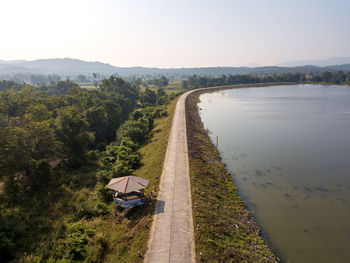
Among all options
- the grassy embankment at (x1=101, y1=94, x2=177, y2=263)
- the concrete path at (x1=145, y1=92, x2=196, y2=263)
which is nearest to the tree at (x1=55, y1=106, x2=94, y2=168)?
the concrete path at (x1=145, y1=92, x2=196, y2=263)

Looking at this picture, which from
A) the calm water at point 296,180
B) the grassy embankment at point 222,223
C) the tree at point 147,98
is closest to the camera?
the grassy embankment at point 222,223

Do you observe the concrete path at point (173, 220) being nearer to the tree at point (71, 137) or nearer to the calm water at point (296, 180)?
the calm water at point (296, 180)

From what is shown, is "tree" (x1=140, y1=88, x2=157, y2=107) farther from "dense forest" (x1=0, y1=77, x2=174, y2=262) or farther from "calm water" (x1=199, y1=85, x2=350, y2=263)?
"dense forest" (x1=0, y1=77, x2=174, y2=262)

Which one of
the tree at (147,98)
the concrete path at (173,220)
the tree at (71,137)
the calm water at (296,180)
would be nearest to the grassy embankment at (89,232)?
the concrete path at (173,220)

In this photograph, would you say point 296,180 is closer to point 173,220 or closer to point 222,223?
point 222,223

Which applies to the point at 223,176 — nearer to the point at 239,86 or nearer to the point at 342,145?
the point at 342,145

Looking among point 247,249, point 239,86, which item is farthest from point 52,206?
point 239,86
